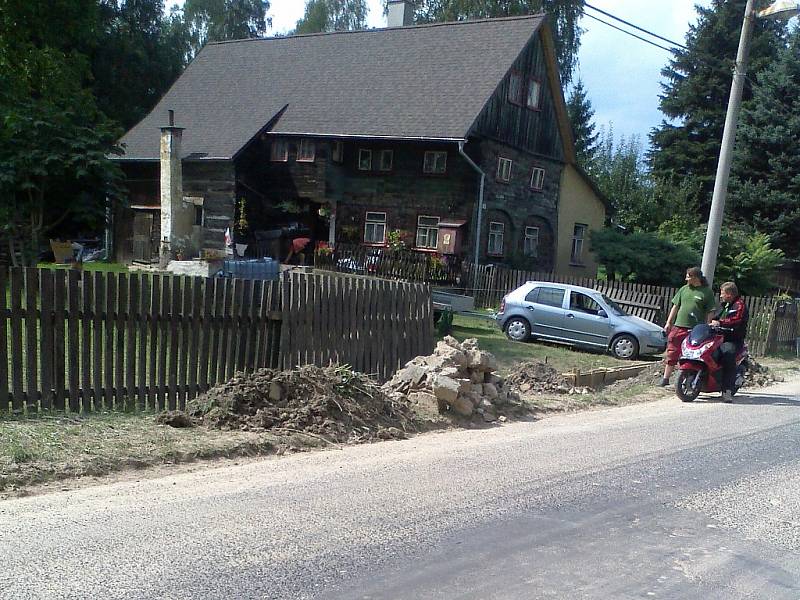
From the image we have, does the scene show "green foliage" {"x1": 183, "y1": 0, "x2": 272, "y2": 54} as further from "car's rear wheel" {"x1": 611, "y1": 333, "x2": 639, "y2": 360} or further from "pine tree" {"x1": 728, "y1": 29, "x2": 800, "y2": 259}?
"car's rear wheel" {"x1": 611, "y1": 333, "x2": 639, "y2": 360}

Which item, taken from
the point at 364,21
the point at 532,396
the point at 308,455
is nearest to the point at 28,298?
the point at 308,455

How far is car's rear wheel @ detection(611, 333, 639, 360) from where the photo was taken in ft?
56.6

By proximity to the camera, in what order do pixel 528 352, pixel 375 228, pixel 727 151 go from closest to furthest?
pixel 727 151 < pixel 528 352 < pixel 375 228

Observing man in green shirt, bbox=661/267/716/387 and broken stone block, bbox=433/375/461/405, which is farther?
man in green shirt, bbox=661/267/716/387

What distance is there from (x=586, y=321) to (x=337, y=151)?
47.1 ft

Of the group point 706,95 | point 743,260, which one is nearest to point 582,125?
point 706,95

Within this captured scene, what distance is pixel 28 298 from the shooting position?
7477 millimetres

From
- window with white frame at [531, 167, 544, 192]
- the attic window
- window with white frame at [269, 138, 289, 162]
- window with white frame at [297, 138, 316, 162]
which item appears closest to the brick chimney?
window with white frame at [269, 138, 289, 162]

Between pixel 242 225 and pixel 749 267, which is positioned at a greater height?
pixel 242 225

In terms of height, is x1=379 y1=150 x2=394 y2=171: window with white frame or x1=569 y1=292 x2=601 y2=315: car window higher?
x1=379 y1=150 x2=394 y2=171: window with white frame

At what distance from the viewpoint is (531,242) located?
101ft

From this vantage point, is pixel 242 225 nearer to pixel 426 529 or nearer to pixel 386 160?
pixel 386 160

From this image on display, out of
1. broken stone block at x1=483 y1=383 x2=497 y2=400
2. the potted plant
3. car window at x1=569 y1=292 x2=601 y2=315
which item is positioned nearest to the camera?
broken stone block at x1=483 y1=383 x2=497 y2=400

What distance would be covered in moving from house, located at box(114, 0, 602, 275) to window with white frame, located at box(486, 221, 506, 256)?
76 millimetres
